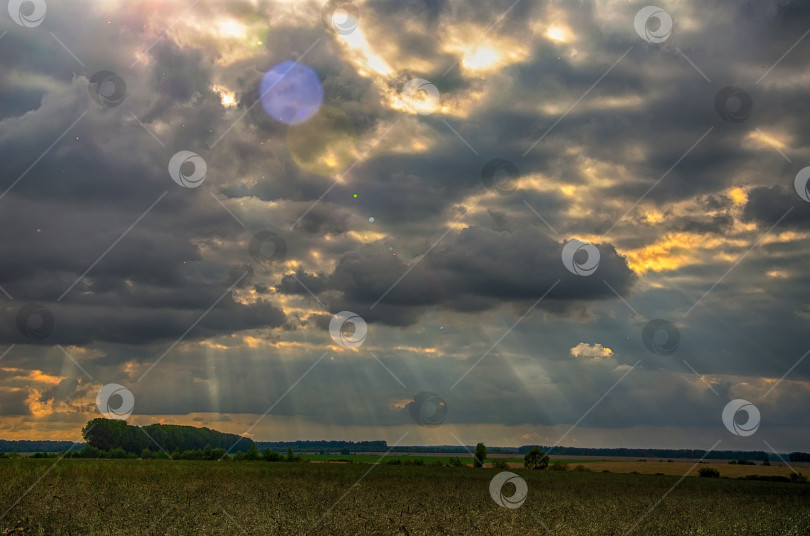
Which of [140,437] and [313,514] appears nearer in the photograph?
[313,514]

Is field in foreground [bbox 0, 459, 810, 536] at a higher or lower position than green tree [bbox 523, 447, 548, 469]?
lower

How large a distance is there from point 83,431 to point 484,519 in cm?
14476

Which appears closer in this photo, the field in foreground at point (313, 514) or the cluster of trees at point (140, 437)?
the field in foreground at point (313, 514)

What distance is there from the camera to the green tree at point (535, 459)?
99500 millimetres

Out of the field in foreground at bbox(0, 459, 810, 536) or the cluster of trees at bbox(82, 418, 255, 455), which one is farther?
the cluster of trees at bbox(82, 418, 255, 455)

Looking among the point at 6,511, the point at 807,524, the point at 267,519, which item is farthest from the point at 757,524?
the point at 6,511

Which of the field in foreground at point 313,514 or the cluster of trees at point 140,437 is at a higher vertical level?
the cluster of trees at point 140,437

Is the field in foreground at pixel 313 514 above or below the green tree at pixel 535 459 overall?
below

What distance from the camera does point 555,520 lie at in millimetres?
18719

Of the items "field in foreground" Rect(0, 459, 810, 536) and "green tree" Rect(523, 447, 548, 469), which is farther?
"green tree" Rect(523, 447, 548, 469)

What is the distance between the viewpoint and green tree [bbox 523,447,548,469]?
99.5 meters

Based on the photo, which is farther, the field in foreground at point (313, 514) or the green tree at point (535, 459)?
the green tree at point (535, 459)

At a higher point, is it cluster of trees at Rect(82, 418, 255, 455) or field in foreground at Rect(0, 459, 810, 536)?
cluster of trees at Rect(82, 418, 255, 455)

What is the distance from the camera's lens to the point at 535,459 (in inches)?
4075
